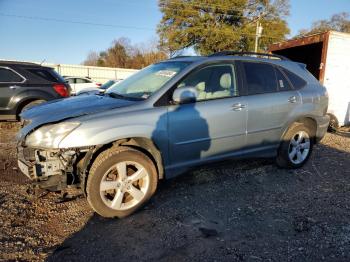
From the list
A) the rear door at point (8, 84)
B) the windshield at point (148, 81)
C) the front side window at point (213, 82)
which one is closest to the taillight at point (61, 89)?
the rear door at point (8, 84)

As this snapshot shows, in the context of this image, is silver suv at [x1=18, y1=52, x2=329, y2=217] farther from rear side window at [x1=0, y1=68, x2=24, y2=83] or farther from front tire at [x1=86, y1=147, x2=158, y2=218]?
rear side window at [x1=0, y1=68, x2=24, y2=83]

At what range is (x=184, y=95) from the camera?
3.57 meters

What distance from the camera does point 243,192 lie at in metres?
4.11

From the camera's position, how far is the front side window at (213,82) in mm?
3846

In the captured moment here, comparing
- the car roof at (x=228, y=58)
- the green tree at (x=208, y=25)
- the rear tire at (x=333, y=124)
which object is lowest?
the rear tire at (x=333, y=124)

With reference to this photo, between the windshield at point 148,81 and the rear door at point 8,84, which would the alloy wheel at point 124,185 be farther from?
the rear door at point 8,84

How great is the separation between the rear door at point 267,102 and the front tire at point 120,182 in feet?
5.37

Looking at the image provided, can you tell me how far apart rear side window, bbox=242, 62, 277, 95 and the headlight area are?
2484 mm

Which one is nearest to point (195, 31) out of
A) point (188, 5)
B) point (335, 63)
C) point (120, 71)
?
point (188, 5)

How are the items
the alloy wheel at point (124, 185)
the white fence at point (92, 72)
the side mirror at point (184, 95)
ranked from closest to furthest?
1. the alloy wheel at point (124, 185)
2. the side mirror at point (184, 95)
3. the white fence at point (92, 72)

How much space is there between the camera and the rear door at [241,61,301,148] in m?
4.24

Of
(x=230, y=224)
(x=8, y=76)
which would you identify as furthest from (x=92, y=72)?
(x=230, y=224)

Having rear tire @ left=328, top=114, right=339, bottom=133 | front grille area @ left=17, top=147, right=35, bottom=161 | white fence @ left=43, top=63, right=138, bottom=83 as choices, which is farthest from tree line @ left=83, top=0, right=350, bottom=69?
front grille area @ left=17, top=147, right=35, bottom=161

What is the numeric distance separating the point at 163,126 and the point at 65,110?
1109mm
